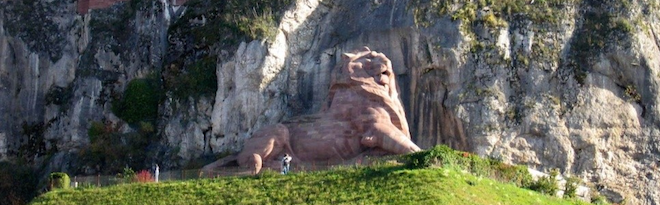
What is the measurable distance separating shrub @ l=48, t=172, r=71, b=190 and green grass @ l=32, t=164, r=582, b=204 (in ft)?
2.71

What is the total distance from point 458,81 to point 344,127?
12.4 ft

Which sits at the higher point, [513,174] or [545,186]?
[513,174]

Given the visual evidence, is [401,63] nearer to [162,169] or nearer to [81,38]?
[162,169]

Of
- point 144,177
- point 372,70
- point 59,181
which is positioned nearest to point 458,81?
point 372,70

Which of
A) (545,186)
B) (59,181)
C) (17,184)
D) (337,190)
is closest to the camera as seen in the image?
(337,190)

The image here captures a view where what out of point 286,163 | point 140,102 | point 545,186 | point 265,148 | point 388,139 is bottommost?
point 545,186

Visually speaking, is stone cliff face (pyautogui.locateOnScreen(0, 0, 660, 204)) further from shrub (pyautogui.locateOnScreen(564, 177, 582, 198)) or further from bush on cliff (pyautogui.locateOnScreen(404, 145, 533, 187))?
bush on cliff (pyautogui.locateOnScreen(404, 145, 533, 187))

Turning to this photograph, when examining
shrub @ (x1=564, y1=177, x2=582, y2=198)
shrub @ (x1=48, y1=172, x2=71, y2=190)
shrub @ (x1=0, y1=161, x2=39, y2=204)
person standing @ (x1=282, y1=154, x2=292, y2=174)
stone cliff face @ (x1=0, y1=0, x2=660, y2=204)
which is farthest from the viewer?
shrub @ (x1=0, y1=161, x2=39, y2=204)

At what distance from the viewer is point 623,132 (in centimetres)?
4512

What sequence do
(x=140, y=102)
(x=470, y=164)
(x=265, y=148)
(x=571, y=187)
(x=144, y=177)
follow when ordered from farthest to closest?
(x=140, y=102)
(x=265, y=148)
(x=144, y=177)
(x=571, y=187)
(x=470, y=164)

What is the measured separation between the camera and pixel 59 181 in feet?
142

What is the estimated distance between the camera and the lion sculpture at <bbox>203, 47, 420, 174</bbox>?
43500 mm

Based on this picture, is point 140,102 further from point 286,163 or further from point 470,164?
point 470,164

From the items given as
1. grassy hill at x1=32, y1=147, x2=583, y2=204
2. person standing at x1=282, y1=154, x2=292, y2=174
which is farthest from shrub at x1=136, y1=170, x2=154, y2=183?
person standing at x1=282, y1=154, x2=292, y2=174
